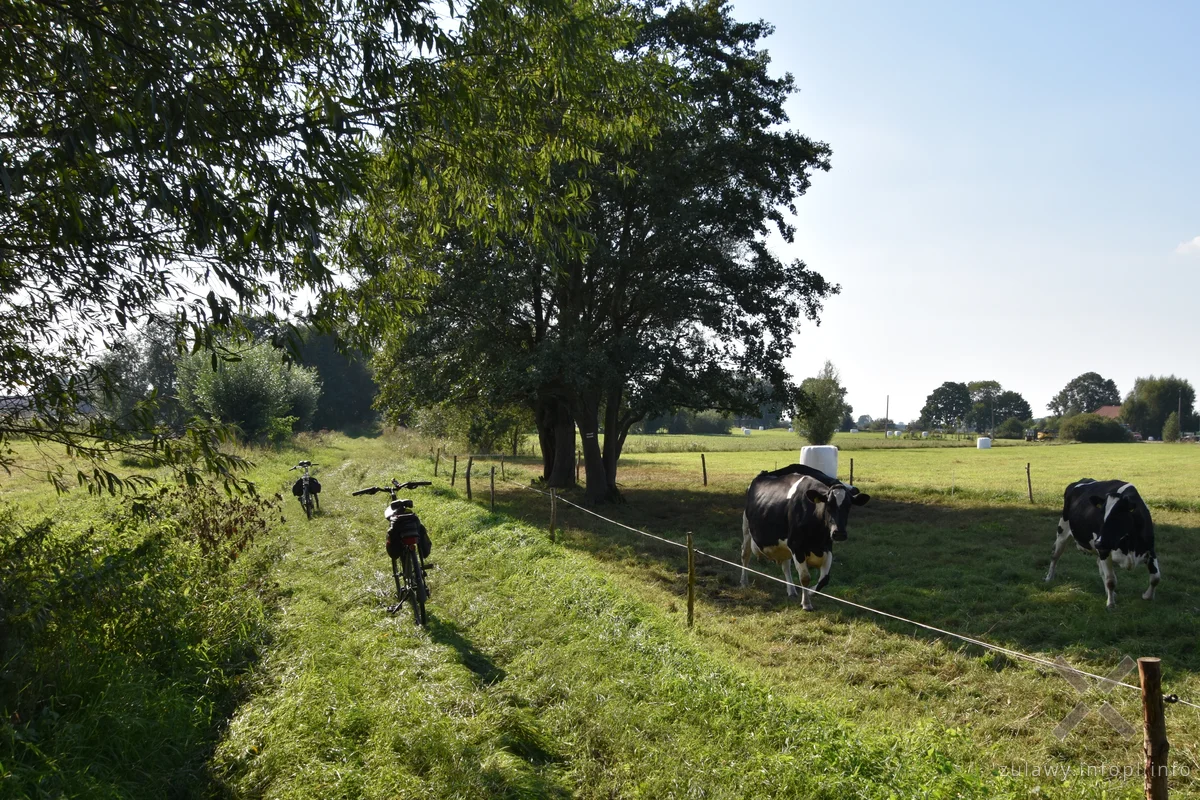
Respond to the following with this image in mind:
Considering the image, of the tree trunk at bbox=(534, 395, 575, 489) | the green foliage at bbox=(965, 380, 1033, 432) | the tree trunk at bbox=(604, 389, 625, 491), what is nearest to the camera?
the tree trunk at bbox=(604, 389, 625, 491)

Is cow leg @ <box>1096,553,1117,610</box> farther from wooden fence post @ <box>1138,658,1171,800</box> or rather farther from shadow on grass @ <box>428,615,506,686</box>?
shadow on grass @ <box>428,615,506,686</box>

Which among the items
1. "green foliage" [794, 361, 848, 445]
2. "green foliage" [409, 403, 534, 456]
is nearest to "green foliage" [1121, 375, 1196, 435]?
"green foliage" [794, 361, 848, 445]

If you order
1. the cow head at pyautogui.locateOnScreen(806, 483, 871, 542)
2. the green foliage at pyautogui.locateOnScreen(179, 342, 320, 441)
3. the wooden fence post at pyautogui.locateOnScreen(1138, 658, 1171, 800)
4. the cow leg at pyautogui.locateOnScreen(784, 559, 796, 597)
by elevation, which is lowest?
the cow leg at pyautogui.locateOnScreen(784, 559, 796, 597)

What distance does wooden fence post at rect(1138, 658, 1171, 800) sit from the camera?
12.9 ft

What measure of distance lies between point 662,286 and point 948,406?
131 meters

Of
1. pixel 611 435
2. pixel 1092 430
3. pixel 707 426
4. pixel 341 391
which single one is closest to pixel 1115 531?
pixel 611 435

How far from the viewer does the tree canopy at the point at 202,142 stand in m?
4.73

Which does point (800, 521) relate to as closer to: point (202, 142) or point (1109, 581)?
point (1109, 581)

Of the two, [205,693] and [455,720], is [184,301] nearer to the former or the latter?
[205,693]

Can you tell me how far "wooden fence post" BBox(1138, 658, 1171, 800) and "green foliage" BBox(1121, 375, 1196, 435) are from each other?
13139 cm

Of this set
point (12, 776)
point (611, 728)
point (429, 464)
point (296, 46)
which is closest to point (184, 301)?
point (296, 46)

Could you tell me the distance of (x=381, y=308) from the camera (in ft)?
25.4

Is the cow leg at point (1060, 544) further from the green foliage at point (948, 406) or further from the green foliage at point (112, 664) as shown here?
the green foliage at point (948, 406)

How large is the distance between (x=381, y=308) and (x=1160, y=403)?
135 meters
